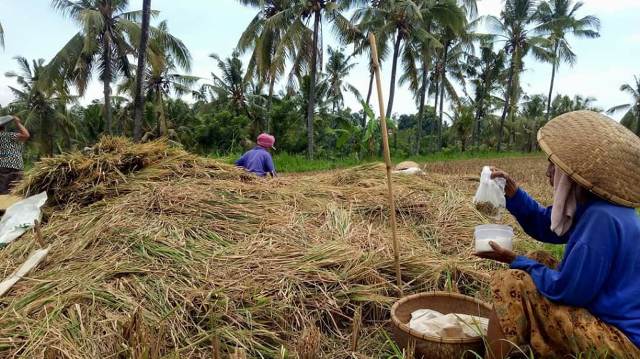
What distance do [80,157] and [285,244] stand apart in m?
2.07

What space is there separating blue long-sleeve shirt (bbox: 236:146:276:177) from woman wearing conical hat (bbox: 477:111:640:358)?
346 centimetres

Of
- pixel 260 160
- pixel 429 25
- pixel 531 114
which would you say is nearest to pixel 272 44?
pixel 429 25

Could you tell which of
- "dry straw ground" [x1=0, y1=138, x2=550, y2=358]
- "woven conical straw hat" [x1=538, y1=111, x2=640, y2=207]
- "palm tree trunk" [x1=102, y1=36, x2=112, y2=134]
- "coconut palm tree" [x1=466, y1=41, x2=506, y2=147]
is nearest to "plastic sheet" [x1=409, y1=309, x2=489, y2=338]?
"dry straw ground" [x1=0, y1=138, x2=550, y2=358]

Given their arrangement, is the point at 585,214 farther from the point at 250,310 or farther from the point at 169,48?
the point at 169,48

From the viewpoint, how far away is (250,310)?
2.05 meters

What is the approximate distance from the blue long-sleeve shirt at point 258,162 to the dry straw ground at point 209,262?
0.64m

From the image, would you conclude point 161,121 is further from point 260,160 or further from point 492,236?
point 492,236

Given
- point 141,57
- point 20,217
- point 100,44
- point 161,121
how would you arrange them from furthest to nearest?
1. point 161,121
2. point 100,44
3. point 141,57
4. point 20,217

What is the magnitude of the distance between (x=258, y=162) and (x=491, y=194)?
314cm

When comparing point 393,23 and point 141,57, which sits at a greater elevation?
point 393,23

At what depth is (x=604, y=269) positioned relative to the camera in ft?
4.27

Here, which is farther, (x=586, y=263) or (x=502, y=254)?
(x=502, y=254)

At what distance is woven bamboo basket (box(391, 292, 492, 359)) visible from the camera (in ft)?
5.44

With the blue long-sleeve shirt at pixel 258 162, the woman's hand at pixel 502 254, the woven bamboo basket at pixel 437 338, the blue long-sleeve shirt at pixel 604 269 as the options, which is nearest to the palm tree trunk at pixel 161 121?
the blue long-sleeve shirt at pixel 258 162
